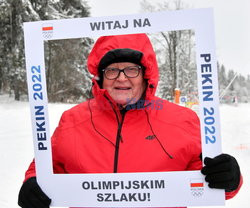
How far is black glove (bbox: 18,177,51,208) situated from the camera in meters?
1.55

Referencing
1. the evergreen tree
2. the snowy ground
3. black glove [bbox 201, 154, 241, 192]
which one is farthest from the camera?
the snowy ground

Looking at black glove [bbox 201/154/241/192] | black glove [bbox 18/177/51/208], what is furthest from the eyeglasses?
black glove [bbox 18/177/51/208]

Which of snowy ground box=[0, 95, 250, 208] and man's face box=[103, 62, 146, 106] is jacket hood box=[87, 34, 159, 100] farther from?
snowy ground box=[0, 95, 250, 208]

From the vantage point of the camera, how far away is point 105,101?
1.76m

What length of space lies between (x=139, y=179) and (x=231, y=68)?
3.53 ft

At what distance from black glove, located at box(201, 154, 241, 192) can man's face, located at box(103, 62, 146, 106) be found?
557mm

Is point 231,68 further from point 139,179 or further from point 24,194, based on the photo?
point 24,194

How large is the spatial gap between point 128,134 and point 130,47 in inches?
19.8

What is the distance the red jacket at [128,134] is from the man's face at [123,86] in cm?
4

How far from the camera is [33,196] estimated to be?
1.57m

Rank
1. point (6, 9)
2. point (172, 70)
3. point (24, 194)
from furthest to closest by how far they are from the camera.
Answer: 1. point (6, 9)
2. point (172, 70)
3. point (24, 194)

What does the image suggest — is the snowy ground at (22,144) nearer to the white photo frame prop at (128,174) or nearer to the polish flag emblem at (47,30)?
the white photo frame prop at (128,174)

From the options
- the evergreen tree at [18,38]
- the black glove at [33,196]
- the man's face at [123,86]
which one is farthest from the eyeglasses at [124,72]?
the black glove at [33,196]

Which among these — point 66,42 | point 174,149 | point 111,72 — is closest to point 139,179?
point 174,149
